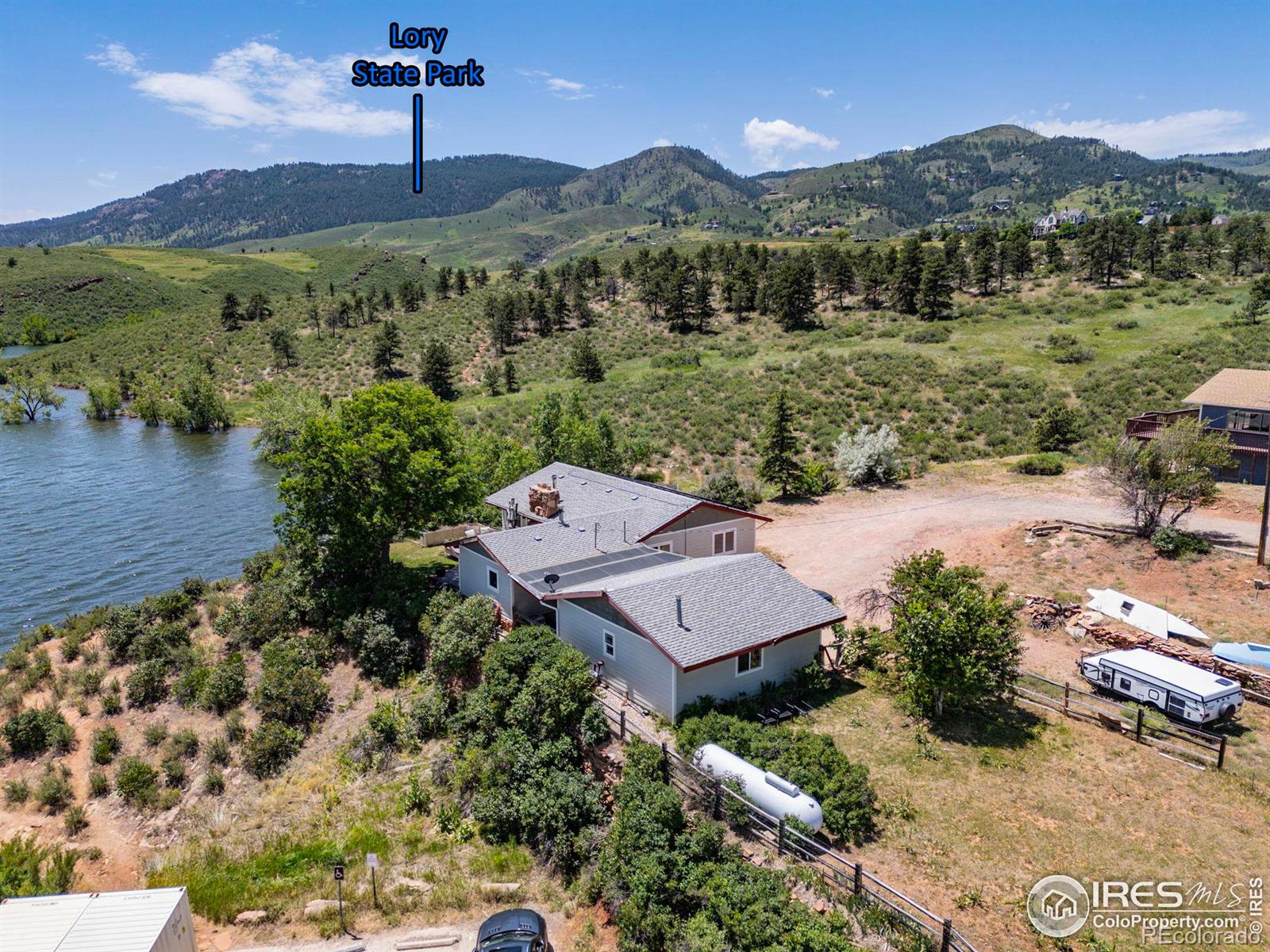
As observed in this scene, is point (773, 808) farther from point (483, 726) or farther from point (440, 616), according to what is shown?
point (440, 616)

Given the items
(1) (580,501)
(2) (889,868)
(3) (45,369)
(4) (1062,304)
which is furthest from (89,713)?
(3) (45,369)

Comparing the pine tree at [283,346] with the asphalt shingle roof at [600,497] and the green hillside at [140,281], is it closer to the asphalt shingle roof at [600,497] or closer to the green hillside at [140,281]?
the green hillside at [140,281]

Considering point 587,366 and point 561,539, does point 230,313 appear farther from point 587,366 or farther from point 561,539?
point 561,539

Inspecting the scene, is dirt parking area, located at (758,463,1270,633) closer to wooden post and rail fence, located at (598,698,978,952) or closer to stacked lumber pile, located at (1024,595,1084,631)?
stacked lumber pile, located at (1024,595,1084,631)

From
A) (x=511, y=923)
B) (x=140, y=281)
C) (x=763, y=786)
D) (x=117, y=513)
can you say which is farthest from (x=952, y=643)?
(x=140, y=281)

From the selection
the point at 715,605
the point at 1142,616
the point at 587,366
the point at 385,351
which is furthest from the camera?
the point at 385,351
